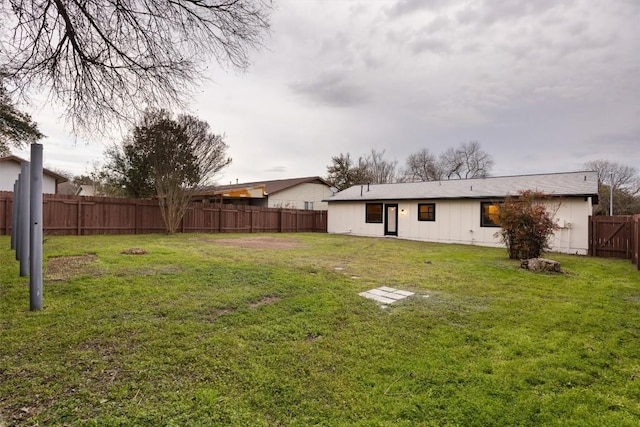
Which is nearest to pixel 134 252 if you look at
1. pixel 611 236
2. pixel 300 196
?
pixel 611 236

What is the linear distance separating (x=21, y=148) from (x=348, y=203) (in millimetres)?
14329

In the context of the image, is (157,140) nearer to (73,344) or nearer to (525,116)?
(73,344)

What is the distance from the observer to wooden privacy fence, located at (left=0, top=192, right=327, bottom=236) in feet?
41.1

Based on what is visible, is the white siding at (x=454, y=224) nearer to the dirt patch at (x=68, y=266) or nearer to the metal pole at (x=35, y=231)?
the dirt patch at (x=68, y=266)

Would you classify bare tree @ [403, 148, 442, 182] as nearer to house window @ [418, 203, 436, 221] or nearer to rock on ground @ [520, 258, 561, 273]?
house window @ [418, 203, 436, 221]

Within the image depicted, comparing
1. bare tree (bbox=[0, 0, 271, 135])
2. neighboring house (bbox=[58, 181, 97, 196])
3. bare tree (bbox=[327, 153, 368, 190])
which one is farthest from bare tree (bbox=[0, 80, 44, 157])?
neighboring house (bbox=[58, 181, 97, 196])

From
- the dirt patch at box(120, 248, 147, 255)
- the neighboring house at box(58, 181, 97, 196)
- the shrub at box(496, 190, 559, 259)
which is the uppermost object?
the neighboring house at box(58, 181, 97, 196)

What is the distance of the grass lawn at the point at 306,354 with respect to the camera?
202 cm

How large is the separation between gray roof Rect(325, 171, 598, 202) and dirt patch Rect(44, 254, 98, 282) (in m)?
13.2

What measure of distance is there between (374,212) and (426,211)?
2.93 meters

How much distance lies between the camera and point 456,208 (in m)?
15.0

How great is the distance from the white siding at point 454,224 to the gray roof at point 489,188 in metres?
0.36

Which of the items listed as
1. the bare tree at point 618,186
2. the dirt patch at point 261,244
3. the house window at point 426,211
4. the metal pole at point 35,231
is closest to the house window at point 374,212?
the house window at point 426,211

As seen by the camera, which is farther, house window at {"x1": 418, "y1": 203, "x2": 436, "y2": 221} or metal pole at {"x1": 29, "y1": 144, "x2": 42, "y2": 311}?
house window at {"x1": 418, "y1": 203, "x2": 436, "y2": 221}
